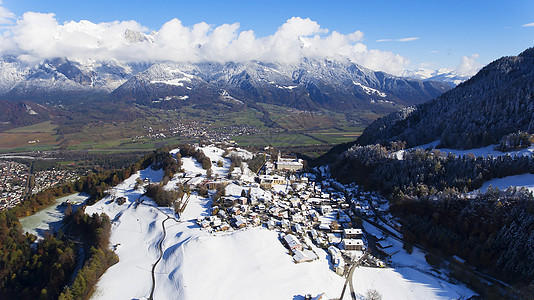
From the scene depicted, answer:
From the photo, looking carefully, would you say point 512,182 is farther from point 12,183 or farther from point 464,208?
point 12,183

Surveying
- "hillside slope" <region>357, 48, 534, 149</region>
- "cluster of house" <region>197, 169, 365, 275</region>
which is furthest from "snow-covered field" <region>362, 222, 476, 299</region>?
"hillside slope" <region>357, 48, 534, 149</region>

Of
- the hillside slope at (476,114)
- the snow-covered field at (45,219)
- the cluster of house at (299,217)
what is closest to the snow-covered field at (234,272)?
the cluster of house at (299,217)

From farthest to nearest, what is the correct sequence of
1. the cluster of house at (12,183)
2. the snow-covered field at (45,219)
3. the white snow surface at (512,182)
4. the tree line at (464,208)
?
the cluster of house at (12,183) < the snow-covered field at (45,219) < the white snow surface at (512,182) < the tree line at (464,208)

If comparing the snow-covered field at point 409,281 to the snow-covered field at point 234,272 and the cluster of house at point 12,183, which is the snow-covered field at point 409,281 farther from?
the cluster of house at point 12,183

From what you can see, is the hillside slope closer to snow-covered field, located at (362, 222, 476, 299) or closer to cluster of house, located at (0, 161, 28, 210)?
snow-covered field, located at (362, 222, 476, 299)

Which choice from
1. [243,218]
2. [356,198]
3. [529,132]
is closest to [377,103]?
[529,132]
